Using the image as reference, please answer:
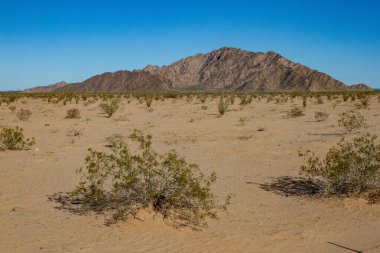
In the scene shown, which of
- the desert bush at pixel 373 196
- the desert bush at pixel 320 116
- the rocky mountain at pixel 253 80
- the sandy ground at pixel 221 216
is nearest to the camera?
the sandy ground at pixel 221 216

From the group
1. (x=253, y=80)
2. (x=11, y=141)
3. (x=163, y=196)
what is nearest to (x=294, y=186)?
(x=163, y=196)

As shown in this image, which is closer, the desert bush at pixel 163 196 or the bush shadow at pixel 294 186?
the desert bush at pixel 163 196

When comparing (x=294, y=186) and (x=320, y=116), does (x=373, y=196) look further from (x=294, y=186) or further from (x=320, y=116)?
(x=320, y=116)

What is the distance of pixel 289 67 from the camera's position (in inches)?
6890

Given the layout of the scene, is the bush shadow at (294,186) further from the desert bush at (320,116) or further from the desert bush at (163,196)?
the desert bush at (320,116)

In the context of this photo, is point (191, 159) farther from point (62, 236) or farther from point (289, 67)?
point (289, 67)

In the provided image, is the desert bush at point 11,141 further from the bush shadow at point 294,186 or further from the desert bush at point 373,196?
the desert bush at point 373,196

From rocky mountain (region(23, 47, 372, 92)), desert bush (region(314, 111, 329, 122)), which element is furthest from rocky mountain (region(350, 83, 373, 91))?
desert bush (region(314, 111, 329, 122))

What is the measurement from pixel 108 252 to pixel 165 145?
9.91 metres

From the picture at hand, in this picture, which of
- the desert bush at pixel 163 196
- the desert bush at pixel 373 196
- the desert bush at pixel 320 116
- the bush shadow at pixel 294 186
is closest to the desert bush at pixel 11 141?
the desert bush at pixel 163 196

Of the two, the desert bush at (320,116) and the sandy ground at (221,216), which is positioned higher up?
the desert bush at (320,116)

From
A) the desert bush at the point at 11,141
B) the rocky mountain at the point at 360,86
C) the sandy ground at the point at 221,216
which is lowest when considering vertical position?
the sandy ground at the point at 221,216

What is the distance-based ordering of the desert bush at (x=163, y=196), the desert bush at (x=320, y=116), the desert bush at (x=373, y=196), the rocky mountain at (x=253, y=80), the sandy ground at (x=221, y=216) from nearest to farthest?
the sandy ground at (x=221, y=216) < the desert bush at (x=163, y=196) < the desert bush at (x=373, y=196) < the desert bush at (x=320, y=116) < the rocky mountain at (x=253, y=80)

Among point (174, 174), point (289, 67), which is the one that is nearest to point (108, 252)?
point (174, 174)
